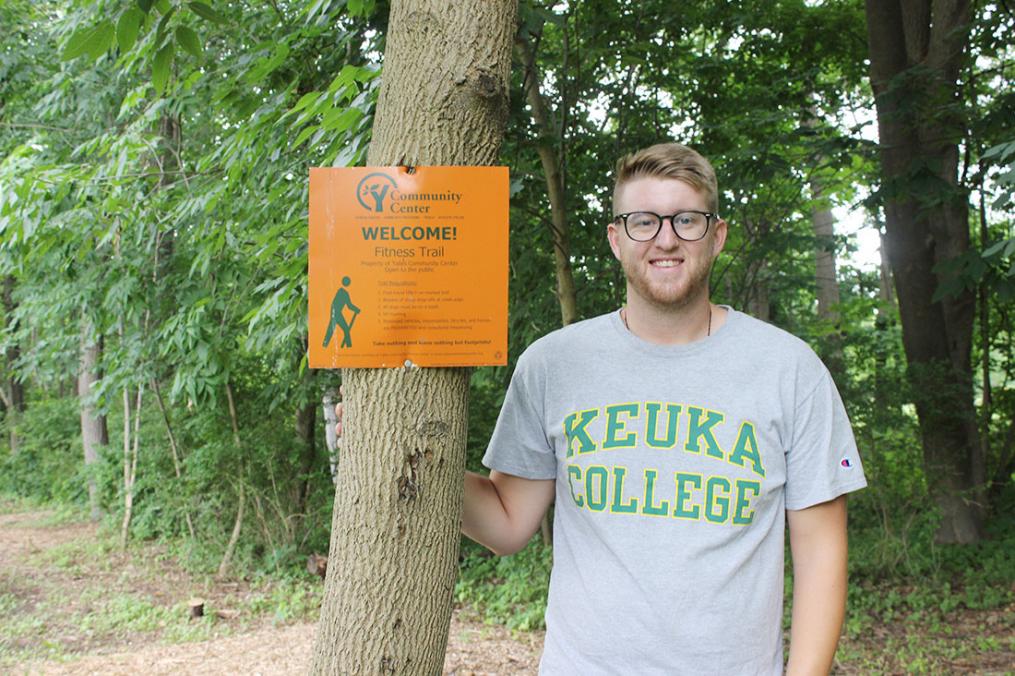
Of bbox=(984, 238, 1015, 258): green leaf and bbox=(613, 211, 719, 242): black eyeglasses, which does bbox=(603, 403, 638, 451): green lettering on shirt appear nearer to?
bbox=(613, 211, 719, 242): black eyeglasses

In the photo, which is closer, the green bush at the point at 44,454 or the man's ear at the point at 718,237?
the man's ear at the point at 718,237

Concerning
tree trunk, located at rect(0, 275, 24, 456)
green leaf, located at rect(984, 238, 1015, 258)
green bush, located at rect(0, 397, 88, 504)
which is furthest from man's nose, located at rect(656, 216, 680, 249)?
tree trunk, located at rect(0, 275, 24, 456)

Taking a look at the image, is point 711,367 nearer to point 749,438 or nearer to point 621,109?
point 749,438

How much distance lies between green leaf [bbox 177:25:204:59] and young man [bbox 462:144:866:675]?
52.0 inches

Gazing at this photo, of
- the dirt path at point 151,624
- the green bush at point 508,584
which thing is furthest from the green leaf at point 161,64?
the green bush at point 508,584

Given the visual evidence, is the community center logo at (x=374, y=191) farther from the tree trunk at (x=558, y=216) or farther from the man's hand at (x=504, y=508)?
the tree trunk at (x=558, y=216)

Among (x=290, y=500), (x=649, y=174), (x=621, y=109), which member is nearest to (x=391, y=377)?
(x=649, y=174)

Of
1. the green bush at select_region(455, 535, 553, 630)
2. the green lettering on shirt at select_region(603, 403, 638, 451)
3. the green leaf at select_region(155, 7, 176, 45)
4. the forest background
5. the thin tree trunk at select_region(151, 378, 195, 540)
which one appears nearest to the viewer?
the green lettering on shirt at select_region(603, 403, 638, 451)

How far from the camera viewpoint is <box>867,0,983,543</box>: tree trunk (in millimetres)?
6578

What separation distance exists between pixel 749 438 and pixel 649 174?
59cm

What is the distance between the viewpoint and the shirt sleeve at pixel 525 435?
6.36ft

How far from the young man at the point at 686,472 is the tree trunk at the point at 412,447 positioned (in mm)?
272

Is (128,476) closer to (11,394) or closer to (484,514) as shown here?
(484,514)

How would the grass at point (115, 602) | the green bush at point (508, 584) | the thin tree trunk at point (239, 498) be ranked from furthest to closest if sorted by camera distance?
1. the thin tree trunk at point (239, 498)
2. the grass at point (115, 602)
3. the green bush at point (508, 584)
